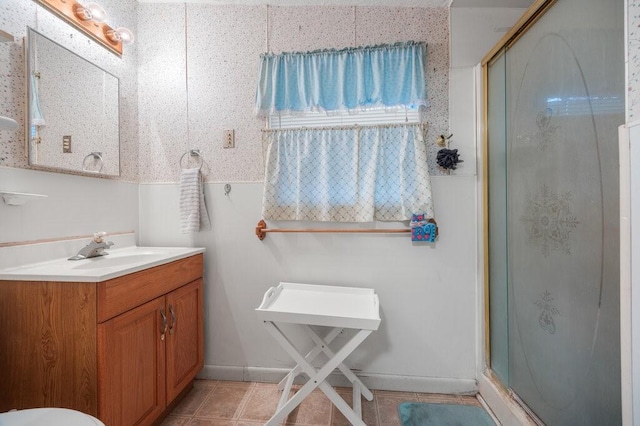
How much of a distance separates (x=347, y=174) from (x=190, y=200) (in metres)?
1.08

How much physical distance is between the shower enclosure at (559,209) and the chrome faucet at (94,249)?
2.25 meters

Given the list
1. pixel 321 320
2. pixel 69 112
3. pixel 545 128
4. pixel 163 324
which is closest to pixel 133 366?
pixel 163 324

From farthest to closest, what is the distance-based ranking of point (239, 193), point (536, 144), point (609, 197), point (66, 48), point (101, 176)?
1. point (239, 193)
2. point (101, 176)
3. point (66, 48)
4. point (536, 144)
5. point (609, 197)

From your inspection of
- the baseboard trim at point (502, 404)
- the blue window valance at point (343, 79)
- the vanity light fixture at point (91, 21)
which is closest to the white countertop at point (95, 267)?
the blue window valance at point (343, 79)

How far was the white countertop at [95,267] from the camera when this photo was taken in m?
1.04

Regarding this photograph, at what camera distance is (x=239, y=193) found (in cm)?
186

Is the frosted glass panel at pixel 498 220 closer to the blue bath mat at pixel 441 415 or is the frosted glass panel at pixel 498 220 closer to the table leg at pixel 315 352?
the blue bath mat at pixel 441 415

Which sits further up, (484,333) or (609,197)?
(609,197)

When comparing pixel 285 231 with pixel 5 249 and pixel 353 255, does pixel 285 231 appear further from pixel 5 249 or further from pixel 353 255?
pixel 5 249

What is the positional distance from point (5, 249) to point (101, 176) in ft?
1.99

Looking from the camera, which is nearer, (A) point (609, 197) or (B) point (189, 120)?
(A) point (609, 197)

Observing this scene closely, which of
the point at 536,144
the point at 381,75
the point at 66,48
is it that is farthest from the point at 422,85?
the point at 66,48

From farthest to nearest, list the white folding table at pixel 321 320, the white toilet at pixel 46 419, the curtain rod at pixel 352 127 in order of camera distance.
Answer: the curtain rod at pixel 352 127, the white folding table at pixel 321 320, the white toilet at pixel 46 419

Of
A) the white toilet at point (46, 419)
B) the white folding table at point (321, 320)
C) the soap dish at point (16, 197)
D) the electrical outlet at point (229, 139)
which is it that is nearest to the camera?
the white toilet at point (46, 419)
